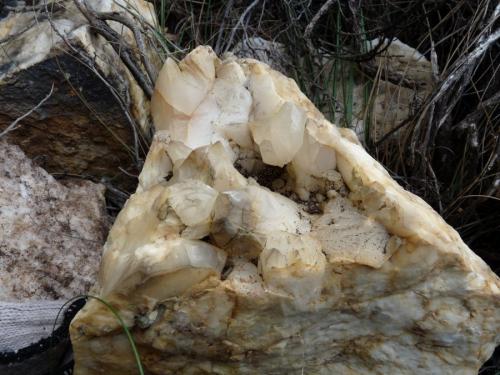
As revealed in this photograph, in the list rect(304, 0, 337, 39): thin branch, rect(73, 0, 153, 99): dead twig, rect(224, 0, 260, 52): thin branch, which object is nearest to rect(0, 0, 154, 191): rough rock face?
rect(73, 0, 153, 99): dead twig

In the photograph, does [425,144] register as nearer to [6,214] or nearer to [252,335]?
[252,335]

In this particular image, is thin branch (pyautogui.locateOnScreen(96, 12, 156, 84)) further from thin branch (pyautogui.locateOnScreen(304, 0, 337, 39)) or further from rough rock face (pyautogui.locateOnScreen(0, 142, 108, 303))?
Result: thin branch (pyautogui.locateOnScreen(304, 0, 337, 39))

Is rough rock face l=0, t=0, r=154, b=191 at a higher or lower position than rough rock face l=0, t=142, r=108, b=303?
higher

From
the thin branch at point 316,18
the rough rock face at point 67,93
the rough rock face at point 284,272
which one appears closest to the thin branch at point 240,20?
the thin branch at point 316,18

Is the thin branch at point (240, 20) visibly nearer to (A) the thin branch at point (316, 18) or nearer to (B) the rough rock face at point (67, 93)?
(A) the thin branch at point (316, 18)

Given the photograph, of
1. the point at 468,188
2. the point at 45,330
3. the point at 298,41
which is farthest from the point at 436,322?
the point at 298,41

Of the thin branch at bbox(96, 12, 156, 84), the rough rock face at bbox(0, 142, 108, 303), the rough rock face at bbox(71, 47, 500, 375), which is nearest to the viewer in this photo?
the rough rock face at bbox(71, 47, 500, 375)
